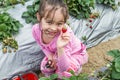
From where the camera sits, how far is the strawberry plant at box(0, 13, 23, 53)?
3.22m

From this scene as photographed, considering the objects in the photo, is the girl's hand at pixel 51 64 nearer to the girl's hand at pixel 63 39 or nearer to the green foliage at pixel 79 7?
the girl's hand at pixel 63 39

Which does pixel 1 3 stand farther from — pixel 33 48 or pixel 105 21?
pixel 105 21

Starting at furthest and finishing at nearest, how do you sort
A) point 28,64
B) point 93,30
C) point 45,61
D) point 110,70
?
point 93,30 < point 28,64 < point 45,61 < point 110,70

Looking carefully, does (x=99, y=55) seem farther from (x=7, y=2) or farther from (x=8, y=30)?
(x=7, y=2)

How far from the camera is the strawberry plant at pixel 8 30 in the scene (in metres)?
3.22

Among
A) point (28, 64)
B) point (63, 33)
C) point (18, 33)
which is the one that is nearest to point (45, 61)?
point (28, 64)

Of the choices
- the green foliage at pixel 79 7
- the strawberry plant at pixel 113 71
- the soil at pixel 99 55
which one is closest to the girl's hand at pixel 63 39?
the strawberry plant at pixel 113 71

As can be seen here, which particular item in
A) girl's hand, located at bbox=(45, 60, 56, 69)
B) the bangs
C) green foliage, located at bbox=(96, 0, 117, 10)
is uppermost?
the bangs

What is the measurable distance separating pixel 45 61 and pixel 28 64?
307 millimetres

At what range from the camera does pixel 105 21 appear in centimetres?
407

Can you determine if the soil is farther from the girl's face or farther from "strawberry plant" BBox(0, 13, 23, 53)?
the girl's face

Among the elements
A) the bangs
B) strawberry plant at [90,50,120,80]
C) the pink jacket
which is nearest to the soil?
the pink jacket

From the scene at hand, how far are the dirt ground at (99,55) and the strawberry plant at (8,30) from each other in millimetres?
950

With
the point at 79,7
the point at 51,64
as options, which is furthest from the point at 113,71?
the point at 79,7
